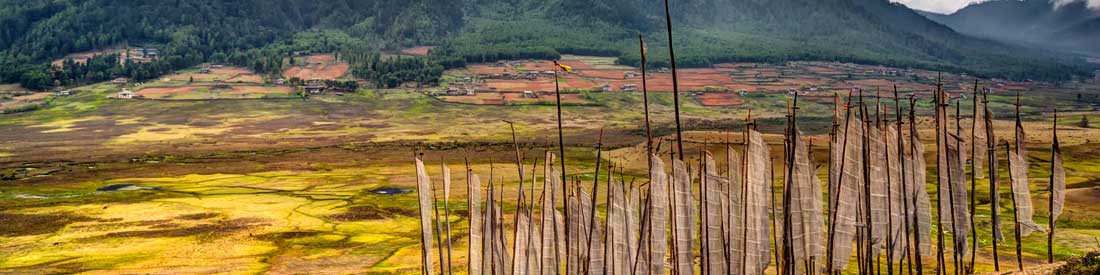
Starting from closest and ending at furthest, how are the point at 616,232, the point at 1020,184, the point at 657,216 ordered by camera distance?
1. the point at 657,216
2. the point at 616,232
3. the point at 1020,184

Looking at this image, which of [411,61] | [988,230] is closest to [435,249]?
[988,230]

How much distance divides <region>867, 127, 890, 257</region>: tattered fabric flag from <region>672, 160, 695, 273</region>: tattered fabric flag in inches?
219

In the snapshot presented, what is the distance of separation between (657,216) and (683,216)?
2.40 feet

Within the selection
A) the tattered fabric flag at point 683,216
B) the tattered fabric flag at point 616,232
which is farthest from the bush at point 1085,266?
the tattered fabric flag at point 616,232

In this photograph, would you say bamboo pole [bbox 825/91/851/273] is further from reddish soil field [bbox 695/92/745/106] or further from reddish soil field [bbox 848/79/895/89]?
reddish soil field [bbox 848/79/895/89]

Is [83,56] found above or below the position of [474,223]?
above

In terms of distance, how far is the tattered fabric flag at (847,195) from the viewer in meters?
23.5

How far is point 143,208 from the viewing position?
62.3 meters

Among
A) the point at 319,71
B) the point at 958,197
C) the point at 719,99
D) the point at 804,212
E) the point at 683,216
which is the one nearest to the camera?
the point at 683,216

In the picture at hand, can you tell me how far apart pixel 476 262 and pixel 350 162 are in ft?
216

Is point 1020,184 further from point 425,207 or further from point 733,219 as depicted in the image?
point 425,207

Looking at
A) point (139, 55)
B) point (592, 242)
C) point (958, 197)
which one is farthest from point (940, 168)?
point (139, 55)

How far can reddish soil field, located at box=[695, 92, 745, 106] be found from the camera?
15638 centimetres

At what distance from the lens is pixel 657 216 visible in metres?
22.7
